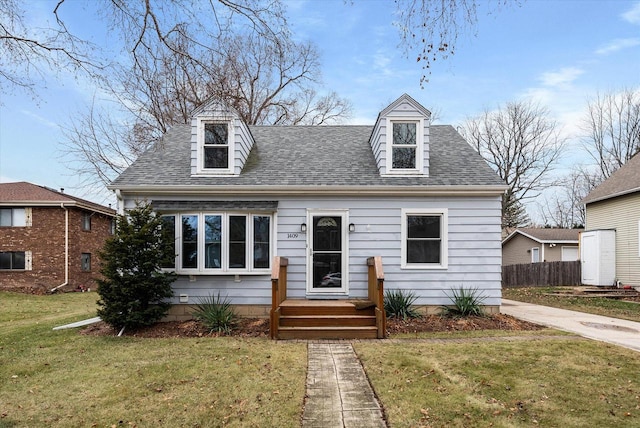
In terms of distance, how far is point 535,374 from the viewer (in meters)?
5.26

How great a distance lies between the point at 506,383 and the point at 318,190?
5440 mm

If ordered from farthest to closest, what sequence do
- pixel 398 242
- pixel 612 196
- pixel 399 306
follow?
pixel 612 196 → pixel 398 242 → pixel 399 306

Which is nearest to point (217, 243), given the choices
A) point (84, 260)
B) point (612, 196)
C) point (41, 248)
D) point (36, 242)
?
point (41, 248)

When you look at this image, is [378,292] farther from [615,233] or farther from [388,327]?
[615,233]

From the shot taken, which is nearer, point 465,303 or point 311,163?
point 465,303

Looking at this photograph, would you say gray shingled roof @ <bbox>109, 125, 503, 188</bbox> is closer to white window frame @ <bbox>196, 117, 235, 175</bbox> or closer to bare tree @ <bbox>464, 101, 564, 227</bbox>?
white window frame @ <bbox>196, 117, 235, 175</bbox>

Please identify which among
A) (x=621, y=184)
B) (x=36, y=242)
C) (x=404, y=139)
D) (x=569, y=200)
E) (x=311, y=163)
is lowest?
(x=36, y=242)

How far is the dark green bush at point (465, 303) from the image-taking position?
884 centimetres

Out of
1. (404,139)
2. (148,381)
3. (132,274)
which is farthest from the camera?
(404,139)

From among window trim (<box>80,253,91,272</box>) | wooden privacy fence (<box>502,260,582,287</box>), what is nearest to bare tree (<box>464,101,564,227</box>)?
wooden privacy fence (<box>502,260,582,287</box>)

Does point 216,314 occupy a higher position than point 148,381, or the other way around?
point 216,314

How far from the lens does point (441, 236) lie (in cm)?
919

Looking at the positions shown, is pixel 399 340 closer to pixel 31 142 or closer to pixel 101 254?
pixel 101 254

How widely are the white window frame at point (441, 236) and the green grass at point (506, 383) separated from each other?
251 cm
